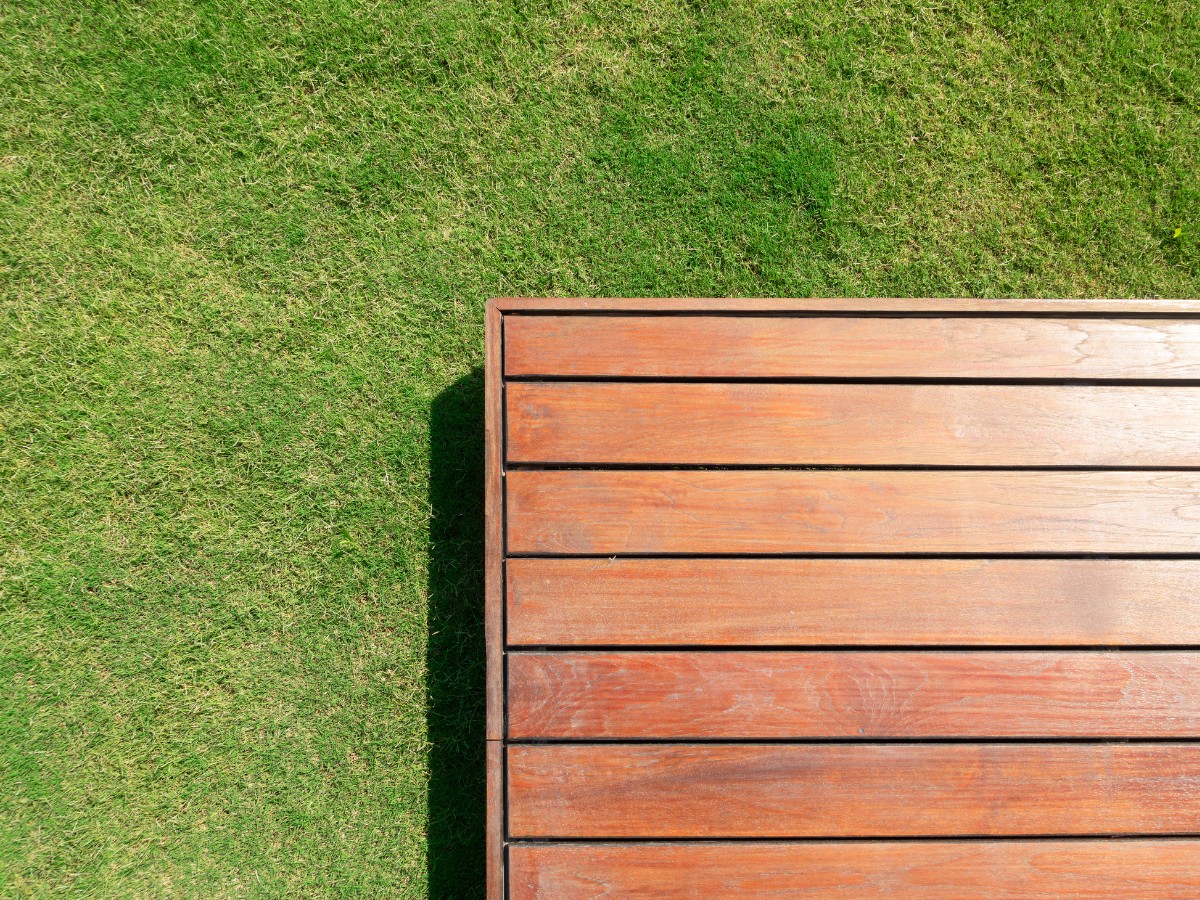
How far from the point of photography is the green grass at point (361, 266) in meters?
2.16

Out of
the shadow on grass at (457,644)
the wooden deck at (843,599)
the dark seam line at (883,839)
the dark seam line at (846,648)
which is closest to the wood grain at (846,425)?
the wooden deck at (843,599)

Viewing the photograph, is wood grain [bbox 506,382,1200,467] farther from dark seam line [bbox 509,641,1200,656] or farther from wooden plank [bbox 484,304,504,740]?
dark seam line [bbox 509,641,1200,656]

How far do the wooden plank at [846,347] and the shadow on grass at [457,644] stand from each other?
0.61m

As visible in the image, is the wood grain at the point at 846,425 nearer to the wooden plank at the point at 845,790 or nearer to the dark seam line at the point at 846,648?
the dark seam line at the point at 846,648

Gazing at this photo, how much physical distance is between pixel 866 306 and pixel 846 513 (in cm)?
52

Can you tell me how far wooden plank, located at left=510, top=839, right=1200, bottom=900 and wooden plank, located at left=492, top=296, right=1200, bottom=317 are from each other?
1247 mm

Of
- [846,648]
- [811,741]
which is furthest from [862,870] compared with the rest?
[846,648]

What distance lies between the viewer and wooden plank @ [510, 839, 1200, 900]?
161 cm

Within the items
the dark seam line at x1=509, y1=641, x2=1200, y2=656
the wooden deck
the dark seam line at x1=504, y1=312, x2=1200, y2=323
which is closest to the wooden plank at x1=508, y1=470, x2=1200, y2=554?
the wooden deck

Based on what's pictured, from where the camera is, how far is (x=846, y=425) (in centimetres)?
177

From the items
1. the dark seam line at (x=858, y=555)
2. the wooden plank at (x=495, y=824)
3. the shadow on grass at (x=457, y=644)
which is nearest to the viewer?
the wooden plank at (x=495, y=824)

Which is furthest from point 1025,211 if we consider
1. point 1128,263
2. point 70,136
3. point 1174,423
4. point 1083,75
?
point 70,136

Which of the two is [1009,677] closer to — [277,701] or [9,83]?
[277,701]

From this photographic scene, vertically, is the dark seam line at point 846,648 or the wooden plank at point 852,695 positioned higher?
the dark seam line at point 846,648
